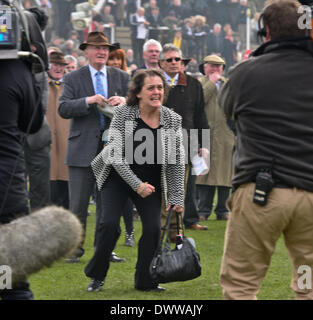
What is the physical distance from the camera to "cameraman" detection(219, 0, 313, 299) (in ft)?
14.2

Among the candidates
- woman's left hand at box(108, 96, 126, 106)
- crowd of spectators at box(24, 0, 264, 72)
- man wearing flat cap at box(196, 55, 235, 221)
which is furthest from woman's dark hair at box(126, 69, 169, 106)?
crowd of spectators at box(24, 0, 264, 72)

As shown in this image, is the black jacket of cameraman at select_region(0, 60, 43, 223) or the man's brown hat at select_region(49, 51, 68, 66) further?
the man's brown hat at select_region(49, 51, 68, 66)

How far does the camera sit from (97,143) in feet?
26.2

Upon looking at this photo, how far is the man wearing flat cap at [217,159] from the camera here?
39.6ft

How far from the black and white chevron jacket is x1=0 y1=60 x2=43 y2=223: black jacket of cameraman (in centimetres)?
207

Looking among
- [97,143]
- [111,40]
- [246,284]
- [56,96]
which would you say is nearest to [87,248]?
[97,143]

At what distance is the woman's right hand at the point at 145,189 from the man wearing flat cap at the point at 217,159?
560 centimetres

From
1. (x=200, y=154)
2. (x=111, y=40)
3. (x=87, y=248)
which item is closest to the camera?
(x=87, y=248)

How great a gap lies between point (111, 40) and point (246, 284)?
23977mm

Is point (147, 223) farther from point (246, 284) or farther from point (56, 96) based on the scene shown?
point (56, 96)

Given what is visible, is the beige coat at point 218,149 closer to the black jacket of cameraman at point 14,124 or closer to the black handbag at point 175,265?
the black handbag at point 175,265

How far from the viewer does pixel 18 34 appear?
13.7 ft

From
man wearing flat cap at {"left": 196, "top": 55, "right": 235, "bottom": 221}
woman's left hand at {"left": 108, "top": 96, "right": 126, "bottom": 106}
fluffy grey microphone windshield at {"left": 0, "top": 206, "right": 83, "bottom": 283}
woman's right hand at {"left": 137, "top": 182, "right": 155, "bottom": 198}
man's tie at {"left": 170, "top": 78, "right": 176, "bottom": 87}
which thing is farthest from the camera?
man wearing flat cap at {"left": 196, "top": 55, "right": 235, "bottom": 221}

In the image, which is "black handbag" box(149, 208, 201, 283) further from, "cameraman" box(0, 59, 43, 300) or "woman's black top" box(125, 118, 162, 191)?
"cameraman" box(0, 59, 43, 300)
